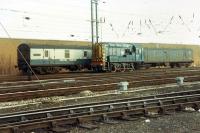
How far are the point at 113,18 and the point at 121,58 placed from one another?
2016 cm

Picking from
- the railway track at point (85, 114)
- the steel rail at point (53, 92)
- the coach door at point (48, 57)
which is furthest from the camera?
the coach door at point (48, 57)

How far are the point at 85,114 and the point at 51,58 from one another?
24986 millimetres

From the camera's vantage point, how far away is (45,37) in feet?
171

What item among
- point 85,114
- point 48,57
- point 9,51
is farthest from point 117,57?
point 85,114

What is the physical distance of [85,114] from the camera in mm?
12680

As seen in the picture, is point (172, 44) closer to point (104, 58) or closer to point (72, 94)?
point (104, 58)

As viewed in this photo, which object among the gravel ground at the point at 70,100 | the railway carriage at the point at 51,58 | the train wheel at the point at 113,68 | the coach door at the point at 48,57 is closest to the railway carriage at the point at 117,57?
the train wheel at the point at 113,68

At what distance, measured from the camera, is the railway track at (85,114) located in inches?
438

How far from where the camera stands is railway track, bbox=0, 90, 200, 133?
1112 centimetres

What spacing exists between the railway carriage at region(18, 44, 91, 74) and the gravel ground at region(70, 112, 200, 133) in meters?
22.6

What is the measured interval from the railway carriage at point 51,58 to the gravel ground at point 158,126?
74.3 feet

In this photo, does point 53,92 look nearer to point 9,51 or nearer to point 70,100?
point 70,100

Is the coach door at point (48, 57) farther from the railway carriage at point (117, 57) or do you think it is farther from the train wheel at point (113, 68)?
the train wheel at point (113, 68)

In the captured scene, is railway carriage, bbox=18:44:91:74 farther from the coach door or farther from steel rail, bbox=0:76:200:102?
steel rail, bbox=0:76:200:102
